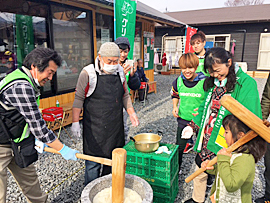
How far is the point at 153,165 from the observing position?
260cm

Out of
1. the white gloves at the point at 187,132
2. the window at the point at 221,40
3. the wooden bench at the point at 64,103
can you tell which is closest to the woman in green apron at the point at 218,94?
the white gloves at the point at 187,132

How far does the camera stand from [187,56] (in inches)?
114

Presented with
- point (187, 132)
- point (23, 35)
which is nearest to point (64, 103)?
point (23, 35)

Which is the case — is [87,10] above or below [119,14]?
above

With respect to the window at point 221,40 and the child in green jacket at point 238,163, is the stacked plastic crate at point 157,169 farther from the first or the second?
the window at point 221,40

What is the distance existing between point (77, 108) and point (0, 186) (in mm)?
1064

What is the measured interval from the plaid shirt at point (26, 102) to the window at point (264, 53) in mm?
16147

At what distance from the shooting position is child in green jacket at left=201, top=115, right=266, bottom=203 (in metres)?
1.64

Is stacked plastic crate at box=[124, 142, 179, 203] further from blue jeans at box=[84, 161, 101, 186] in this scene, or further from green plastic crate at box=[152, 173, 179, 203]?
blue jeans at box=[84, 161, 101, 186]

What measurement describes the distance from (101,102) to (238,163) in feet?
5.07

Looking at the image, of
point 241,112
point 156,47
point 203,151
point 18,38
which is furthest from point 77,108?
point 156,47

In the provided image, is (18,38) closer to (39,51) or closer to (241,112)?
(39,51)

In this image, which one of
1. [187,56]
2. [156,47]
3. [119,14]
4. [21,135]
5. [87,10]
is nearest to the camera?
[21,135]

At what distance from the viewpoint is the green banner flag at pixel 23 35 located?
197 inches
